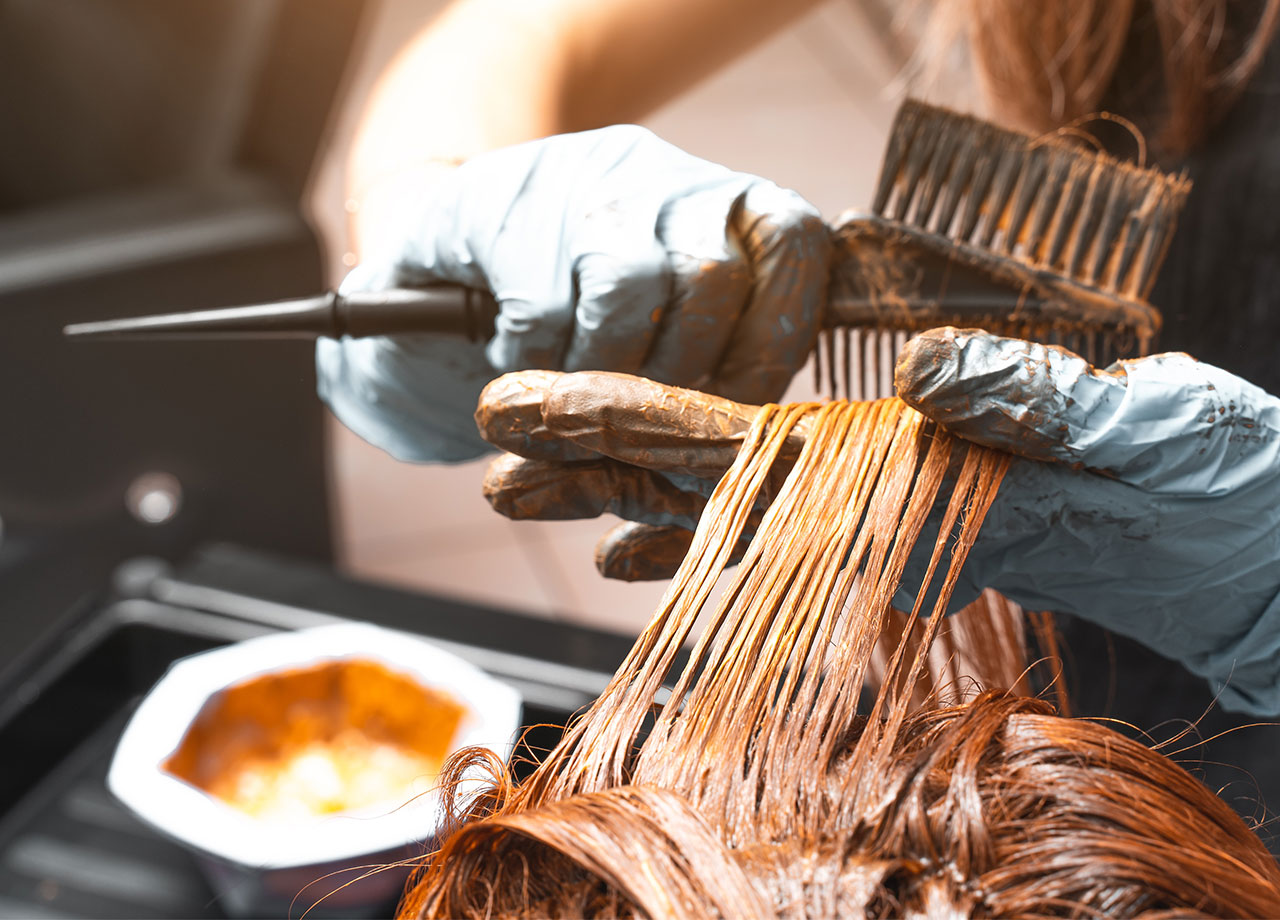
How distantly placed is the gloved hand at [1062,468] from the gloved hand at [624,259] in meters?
0.09

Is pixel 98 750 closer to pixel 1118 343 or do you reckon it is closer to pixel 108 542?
pixel 108 542

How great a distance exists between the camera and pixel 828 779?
275 millimetres

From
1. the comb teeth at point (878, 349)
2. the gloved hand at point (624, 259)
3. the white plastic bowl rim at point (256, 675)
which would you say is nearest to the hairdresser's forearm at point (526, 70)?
the gloved hand at point (624, 259)

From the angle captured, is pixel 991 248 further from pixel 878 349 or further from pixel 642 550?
pixel 642 550

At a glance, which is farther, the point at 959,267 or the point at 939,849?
the point at 959,267

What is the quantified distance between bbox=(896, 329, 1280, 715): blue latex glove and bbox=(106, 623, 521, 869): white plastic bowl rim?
0.32 meters

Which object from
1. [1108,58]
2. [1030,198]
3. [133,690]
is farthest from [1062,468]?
[133,690]

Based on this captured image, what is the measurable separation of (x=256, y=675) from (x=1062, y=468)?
2.26ft

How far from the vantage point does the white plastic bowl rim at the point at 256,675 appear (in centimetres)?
63

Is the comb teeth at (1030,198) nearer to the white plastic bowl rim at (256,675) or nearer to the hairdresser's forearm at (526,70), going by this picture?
the hairdresser's forearm at (526,70)

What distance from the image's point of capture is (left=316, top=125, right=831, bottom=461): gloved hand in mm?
428

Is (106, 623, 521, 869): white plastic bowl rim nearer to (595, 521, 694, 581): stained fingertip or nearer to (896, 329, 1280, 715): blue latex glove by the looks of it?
(595, 521, 694, 581): stained fingertip

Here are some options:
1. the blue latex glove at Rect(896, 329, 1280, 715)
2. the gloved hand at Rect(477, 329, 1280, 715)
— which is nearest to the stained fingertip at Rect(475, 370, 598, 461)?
the gloved hand at Rect(477, 329, 1280, 715)

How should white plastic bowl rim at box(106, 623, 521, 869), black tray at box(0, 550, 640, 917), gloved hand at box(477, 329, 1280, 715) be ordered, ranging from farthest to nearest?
1. black tray at box(0, 550, 640, 917)
2. white plastic bowl rim at box(106, 623, 521, 869)
3. gloved hand at box(477, 329, 1280, 715)
